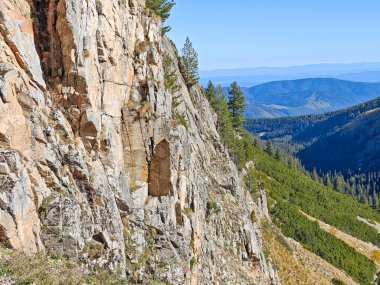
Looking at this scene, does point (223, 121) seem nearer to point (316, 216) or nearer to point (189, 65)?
point (189, 65)

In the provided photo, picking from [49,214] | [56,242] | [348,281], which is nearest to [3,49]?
[49,214]

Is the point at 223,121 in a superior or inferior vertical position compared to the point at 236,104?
inferior

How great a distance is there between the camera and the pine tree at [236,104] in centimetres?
8444

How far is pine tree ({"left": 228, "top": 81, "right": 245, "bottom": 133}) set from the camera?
277ft

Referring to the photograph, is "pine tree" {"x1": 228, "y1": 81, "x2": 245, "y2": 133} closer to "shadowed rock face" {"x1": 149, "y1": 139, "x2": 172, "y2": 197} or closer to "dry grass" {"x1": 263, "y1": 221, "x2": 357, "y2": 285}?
"dry grass" {"x1": 263, "y1": 221, "x2": 357, "y2": 285}

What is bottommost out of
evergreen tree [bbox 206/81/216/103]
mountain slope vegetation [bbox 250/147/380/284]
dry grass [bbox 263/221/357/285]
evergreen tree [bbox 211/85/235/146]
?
mountain slope vegetation [bbox 250/147/380/284]

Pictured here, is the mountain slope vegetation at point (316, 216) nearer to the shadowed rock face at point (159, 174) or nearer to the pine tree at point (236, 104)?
the pine tree at point (236, 104)

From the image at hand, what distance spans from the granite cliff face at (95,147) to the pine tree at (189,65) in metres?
26.9

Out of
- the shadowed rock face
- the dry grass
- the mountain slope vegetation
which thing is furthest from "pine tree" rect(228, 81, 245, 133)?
the shadowed rock face

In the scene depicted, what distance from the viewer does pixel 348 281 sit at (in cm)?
6412

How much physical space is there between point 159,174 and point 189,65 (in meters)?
40.6

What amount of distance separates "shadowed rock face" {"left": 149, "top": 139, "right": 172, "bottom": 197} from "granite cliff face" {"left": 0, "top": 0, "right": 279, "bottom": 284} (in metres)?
0.08

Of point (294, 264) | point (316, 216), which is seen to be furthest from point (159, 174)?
point (316, 216)

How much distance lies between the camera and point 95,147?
23.0m
